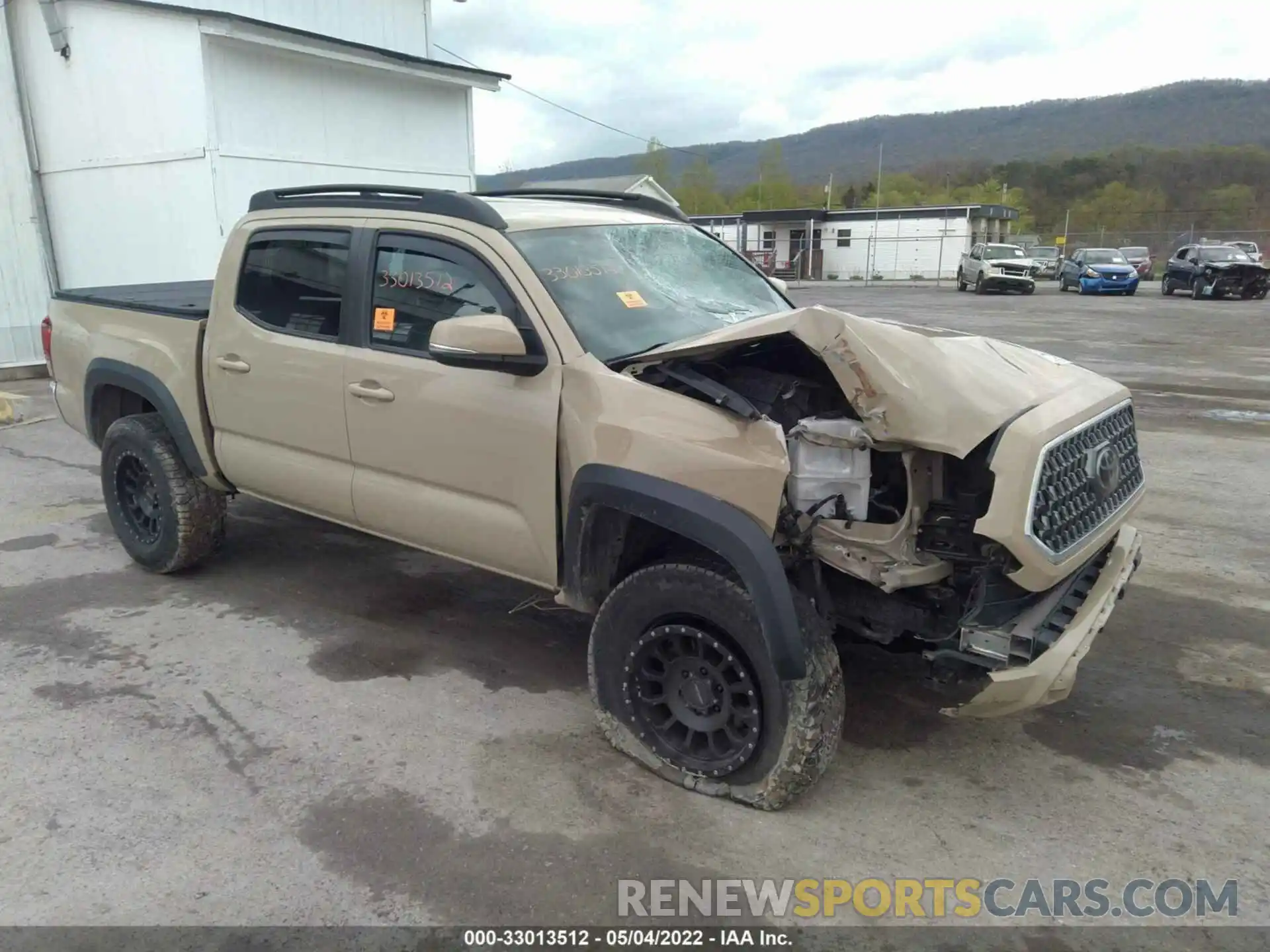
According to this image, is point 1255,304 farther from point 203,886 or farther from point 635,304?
point 203,886

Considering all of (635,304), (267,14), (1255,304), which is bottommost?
(1255,304)

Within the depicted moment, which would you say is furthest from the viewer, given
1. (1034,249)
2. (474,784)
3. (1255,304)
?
(1034,249)

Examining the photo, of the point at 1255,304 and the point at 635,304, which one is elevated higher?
the point at 635,304

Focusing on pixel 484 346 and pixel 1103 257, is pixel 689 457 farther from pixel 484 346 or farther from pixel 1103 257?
pixel 1103 257

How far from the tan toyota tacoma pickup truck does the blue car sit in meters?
31.1

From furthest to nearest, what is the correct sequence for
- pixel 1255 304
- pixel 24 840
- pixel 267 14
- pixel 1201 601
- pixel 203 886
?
pixel 1255 304
pixel 267 14
pixel 1201 601
pixel 24 840
pixel 203 886

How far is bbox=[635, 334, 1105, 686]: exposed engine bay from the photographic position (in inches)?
115

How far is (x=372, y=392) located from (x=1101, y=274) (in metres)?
32.6

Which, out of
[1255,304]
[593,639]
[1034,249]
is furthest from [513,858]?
Answer: [1034,249]

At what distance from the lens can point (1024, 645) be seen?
2.90 meters

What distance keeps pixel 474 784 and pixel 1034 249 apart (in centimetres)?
4751

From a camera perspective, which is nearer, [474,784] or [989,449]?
[989,449]

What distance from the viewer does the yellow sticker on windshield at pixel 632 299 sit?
3.74 metres

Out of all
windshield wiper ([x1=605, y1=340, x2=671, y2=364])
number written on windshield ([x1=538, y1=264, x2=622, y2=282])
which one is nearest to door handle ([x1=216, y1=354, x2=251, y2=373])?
number written on windshield ([x1=538, y1=264, x2=622, y2=282])
